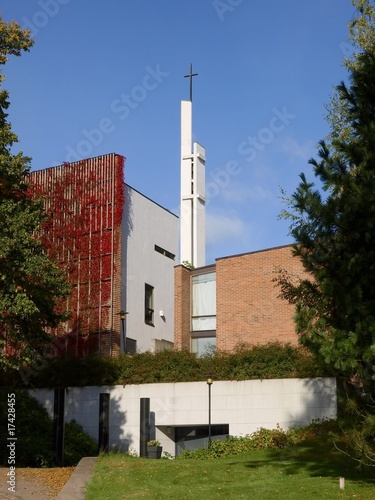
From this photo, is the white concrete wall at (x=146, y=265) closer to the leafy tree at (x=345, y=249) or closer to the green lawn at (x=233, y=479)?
the green lawn at (x=233, y=479)

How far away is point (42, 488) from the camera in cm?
1595

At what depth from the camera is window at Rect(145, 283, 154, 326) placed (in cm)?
3666

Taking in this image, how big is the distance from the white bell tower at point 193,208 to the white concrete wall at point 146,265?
25.9 feet

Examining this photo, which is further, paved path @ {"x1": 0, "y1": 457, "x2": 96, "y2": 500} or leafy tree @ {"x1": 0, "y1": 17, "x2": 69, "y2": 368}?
leafy tree @ {"x1": 0, "y1": 17, "x2": 69, "y2": 368}

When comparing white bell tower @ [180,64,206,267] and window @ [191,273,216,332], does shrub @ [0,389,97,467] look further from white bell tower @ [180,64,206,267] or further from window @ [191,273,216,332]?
white bell tower @ [180,64,206,267]

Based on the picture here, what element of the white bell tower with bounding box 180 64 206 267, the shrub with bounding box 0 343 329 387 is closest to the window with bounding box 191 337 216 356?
the shrub with bounding box 0 343 329 387

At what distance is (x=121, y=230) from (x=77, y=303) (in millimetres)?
3851

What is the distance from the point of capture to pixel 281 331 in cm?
3272

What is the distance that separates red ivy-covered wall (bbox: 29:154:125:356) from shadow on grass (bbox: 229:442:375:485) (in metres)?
12.8

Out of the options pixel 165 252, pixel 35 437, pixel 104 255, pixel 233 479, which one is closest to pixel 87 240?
pixel 104 255

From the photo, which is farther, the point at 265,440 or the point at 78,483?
the point at 265,440

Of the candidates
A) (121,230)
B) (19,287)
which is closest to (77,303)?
(121,230)

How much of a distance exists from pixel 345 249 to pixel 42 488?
802 cm

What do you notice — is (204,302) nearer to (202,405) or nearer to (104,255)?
(104,255)
